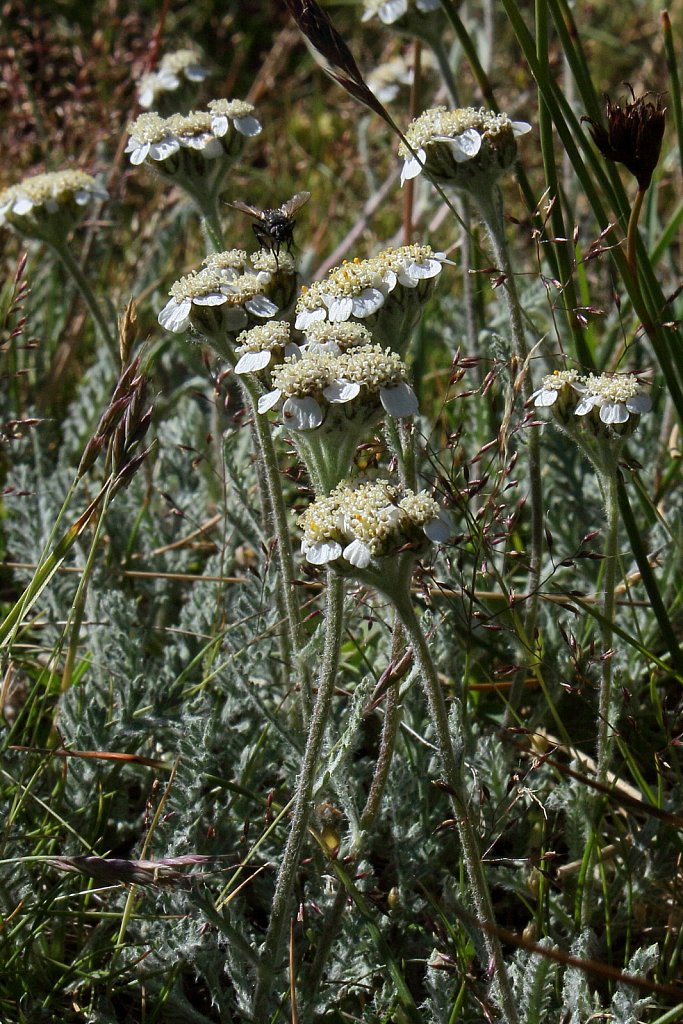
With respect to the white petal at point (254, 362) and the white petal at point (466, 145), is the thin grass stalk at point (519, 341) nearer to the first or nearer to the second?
the white petal at point (466, 145)

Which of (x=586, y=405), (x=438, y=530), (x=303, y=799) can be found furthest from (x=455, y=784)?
(x=586, y=405)

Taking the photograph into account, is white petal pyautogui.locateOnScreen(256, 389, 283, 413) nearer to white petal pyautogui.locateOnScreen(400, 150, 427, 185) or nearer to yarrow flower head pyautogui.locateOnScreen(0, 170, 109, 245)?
white petal pyautogui.locateOnScreen(400, 150, 427, 185)

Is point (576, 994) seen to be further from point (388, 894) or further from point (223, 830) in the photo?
point (223, 830)

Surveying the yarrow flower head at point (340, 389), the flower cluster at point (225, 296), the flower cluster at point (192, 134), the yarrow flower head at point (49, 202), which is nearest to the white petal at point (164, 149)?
the flower cluster at point (192, 134)

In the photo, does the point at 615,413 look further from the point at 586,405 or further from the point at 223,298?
the point at 223,298

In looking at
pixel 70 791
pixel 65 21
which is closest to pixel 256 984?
pixel 70 791

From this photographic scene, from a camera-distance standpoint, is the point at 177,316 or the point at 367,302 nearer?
the point at 367,302
